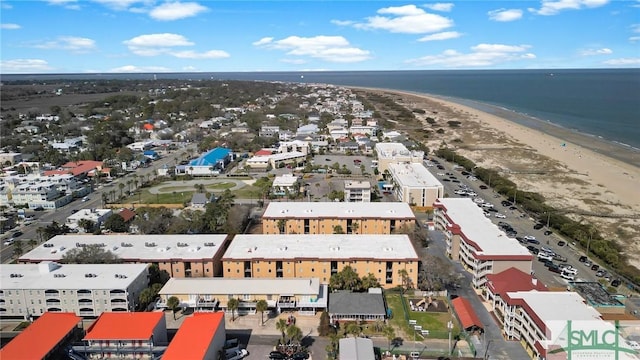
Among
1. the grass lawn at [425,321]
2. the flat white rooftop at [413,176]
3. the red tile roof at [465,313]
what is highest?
the flat white rooftop at [413,176]

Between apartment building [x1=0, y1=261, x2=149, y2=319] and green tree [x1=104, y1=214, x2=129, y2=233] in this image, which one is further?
green tree [x1=104, y1=214, x2=129, y2=233]

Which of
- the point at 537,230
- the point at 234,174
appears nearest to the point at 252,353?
the point at 537,230

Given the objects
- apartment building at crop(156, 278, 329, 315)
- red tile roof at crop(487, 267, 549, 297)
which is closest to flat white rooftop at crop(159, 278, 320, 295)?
apartment building at crop(156, 278, 329, 315)

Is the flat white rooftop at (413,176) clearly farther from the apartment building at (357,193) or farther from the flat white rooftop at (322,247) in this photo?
the flat white rooftop at (322,247)

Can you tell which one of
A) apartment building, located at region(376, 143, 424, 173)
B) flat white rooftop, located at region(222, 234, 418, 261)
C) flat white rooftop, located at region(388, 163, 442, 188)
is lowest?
flat white rooftop, located at region(222, 234, 418, 261)

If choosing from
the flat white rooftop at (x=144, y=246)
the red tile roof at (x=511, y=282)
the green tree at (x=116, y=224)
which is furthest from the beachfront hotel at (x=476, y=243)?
the green tree at (x=116, y=224)

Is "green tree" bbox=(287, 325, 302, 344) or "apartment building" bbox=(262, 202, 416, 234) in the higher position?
"apartment building" bbox=(262, 202, 416, 234)

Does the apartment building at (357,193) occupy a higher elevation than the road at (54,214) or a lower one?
higher

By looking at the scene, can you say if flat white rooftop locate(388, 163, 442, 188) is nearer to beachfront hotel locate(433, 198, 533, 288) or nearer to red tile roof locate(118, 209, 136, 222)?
beachfront hotel locate(433, 198, 533, 288)
